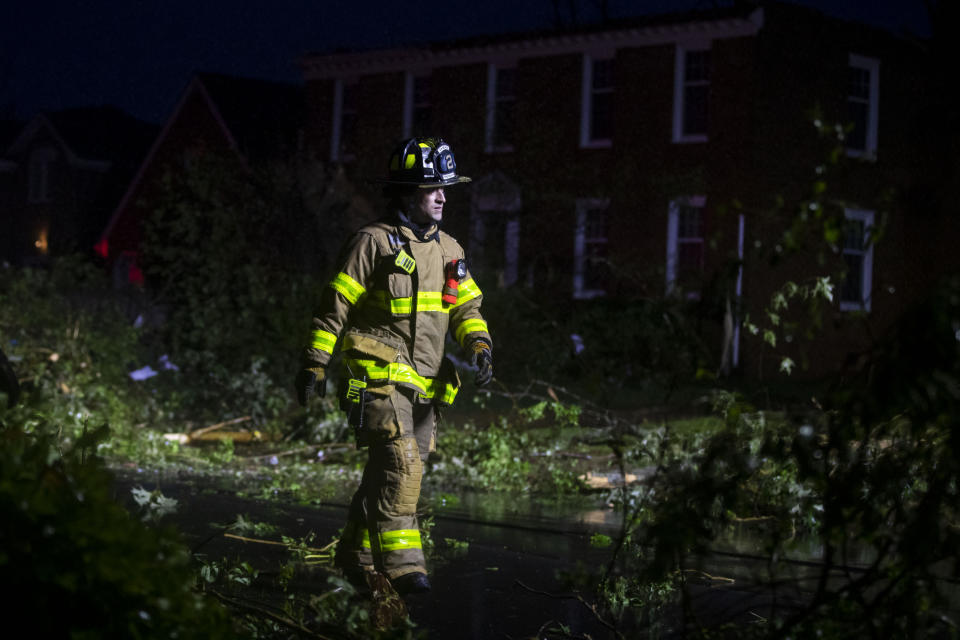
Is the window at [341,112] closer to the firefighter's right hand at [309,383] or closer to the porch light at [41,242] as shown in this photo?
the porch light at [41,242]

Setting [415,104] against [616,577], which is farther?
[415,104]

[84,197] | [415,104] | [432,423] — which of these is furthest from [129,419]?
[84,197]

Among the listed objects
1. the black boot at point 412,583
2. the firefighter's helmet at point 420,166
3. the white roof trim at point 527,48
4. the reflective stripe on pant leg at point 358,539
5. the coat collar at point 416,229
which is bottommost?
the black boot at point 412,583

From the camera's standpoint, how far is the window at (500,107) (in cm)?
2208

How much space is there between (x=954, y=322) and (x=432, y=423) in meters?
3.38

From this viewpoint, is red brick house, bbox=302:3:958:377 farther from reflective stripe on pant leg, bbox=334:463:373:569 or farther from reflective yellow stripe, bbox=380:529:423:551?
reflective yellow stripe, bbox=380:529:423:551

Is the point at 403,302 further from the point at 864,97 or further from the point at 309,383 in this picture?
the point at 864,97

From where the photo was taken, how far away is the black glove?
18.5 feet

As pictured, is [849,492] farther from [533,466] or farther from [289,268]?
[289,268]

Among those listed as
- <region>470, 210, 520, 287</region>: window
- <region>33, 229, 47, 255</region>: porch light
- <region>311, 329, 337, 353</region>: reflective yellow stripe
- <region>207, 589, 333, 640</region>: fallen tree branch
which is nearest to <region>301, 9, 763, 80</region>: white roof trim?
<region>470, 210, 520, 287</region>: window

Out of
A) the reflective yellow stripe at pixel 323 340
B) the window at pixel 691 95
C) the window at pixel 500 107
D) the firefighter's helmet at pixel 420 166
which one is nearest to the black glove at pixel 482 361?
the reflective yellow stripe at pixel 323 340

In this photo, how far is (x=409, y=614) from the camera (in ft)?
16.9

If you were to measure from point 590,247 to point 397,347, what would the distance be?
16.6m

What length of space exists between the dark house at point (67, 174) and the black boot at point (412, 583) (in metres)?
34.0
